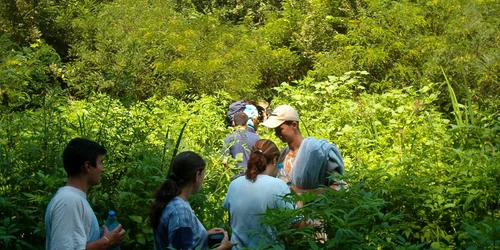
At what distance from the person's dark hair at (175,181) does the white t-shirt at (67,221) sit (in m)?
0.39

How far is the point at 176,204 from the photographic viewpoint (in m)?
4.09

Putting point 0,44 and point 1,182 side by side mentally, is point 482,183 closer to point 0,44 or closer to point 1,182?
point 1,182

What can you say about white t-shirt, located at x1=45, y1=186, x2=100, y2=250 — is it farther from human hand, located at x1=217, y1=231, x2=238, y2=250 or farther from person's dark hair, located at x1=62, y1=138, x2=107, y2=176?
human hand, located at x1=217, y1=231, x2=238, y2=250

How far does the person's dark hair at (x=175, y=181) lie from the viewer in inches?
162

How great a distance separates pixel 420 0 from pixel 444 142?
6.06m

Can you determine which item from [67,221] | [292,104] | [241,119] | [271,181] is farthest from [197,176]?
[292,104]

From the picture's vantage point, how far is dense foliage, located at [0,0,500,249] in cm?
518

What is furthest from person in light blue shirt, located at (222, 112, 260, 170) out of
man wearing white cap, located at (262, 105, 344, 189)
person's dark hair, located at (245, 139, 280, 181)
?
person's dark hair, located at (245, 139, 280, 181)

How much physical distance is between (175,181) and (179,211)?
206 mm

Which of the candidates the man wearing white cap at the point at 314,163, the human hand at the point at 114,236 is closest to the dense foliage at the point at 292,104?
the man wearing white cap at the point at 314,163

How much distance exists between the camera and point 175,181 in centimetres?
420

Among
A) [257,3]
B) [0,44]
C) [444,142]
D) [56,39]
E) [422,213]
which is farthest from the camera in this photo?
[257,3]

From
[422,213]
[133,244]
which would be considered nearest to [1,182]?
[133,244]

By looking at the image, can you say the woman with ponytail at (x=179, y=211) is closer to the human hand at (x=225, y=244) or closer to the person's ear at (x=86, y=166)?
the human hand at (x=225, y=244)
